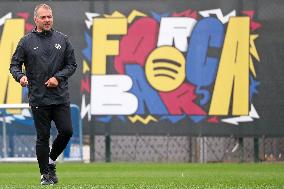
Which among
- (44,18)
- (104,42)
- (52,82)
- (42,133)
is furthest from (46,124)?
(104,42)

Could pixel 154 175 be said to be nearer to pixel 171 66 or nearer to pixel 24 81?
pixel 24 81

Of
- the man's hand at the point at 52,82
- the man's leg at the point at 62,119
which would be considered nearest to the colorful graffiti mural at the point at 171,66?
the man's leg at the point at 62,119

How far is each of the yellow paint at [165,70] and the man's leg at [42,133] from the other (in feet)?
22.7

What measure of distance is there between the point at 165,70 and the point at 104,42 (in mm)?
1223

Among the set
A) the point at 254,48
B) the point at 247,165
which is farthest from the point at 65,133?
the point at 254,48

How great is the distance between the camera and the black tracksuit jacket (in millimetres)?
9617

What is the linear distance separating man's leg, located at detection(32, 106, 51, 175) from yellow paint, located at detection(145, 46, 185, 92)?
691 centimetres

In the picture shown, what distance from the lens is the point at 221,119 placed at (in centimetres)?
1644

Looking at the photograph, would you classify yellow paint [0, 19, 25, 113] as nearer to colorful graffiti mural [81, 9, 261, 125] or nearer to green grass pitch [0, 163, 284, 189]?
colorful graffiti mural [81, 9, 261, 125]

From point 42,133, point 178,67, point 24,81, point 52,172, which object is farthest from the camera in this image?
point 178,67

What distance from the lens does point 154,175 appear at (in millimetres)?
12656

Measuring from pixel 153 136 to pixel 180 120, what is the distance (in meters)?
0.58

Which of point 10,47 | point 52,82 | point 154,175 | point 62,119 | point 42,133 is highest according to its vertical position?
point 10,47

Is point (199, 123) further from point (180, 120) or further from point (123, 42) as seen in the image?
point (123, 42)
